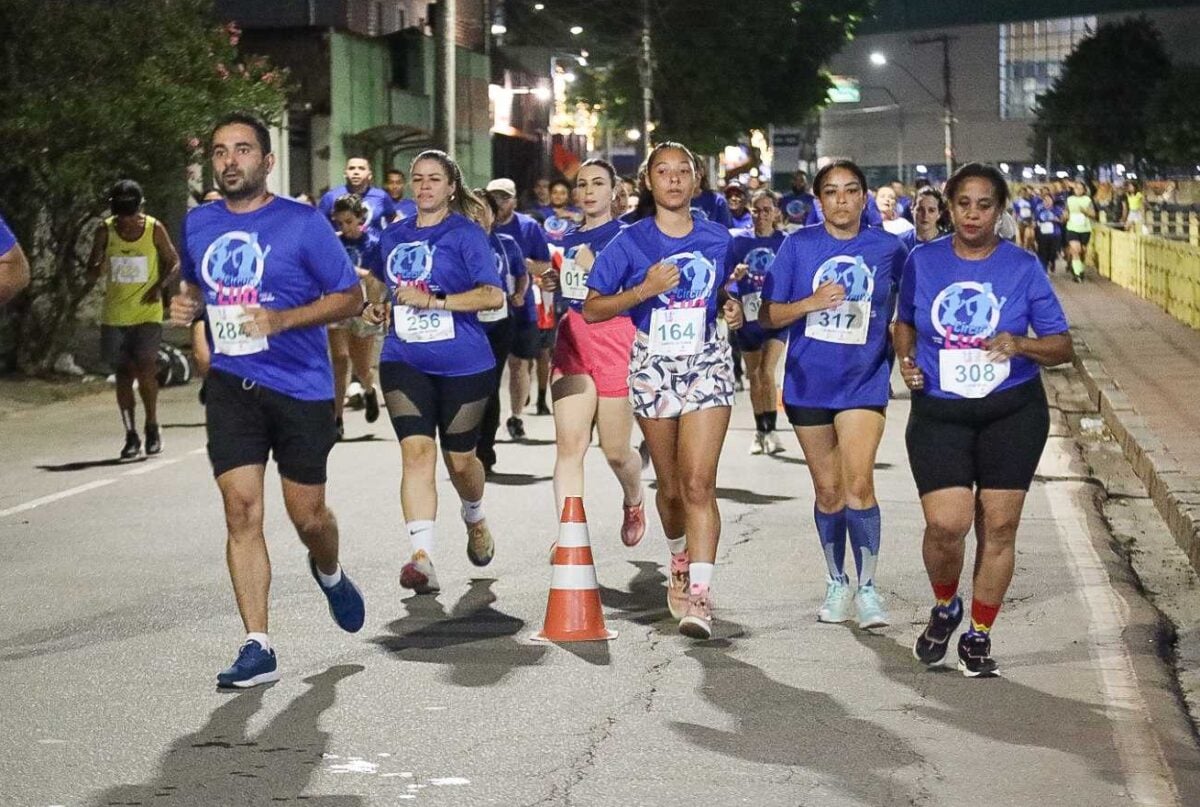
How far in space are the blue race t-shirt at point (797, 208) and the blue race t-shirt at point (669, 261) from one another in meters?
10.5

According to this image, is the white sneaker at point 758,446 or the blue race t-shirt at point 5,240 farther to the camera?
the white sneaker at point 758,446

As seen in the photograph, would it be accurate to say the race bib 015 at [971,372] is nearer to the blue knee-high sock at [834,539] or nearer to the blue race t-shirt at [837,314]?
the blue race t-shirt at [837,314]

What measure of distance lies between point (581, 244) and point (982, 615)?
3.28 meters

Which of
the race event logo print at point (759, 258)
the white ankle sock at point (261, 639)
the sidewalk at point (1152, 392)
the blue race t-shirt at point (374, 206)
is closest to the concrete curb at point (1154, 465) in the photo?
the sidewalk at point (1152, 392)

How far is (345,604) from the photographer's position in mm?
7875

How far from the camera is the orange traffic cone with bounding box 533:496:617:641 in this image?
8.09 metres

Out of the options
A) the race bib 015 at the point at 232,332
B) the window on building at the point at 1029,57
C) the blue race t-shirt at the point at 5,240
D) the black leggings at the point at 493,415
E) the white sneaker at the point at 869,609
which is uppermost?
the window on building at the point at 1029,57

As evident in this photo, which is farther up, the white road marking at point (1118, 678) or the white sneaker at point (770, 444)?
the white sneaker at point (770, 444)

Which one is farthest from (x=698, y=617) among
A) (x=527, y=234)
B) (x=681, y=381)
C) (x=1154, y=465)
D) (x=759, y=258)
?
(x=759, y=258)

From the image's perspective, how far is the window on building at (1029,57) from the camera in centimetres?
12112

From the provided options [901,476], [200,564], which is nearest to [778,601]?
[200,564]

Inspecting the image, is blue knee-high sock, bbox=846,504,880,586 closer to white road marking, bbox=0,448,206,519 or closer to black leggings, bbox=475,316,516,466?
black leggings, bbox=475,316,516,466

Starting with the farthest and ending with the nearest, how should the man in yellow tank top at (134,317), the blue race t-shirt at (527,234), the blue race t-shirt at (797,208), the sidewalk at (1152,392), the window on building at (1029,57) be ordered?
the window on building at (1029,57), the blue race t-shirt at (797,208), the man in yellow tank top at (134,317), the blue race t-shirt at (527,234), the sidewalk at (1152,392)

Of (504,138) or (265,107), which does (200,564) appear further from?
(504,138)
